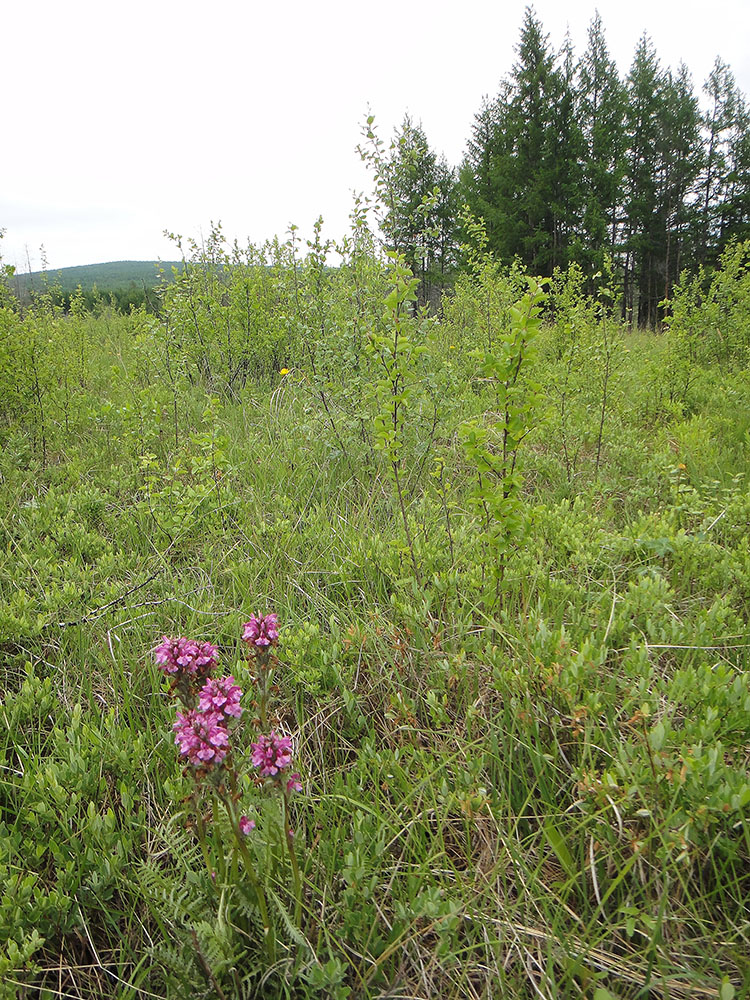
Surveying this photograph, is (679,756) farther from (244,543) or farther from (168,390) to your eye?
(168,390)

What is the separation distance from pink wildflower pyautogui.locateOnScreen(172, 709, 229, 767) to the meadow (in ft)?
0.04

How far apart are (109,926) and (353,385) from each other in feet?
10.4

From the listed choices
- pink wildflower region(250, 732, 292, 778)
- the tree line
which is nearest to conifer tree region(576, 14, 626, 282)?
the tree line

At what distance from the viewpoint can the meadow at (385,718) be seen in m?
1.22

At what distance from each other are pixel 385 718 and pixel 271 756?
2.77ft

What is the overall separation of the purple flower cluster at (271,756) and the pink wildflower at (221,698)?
0.08 meters

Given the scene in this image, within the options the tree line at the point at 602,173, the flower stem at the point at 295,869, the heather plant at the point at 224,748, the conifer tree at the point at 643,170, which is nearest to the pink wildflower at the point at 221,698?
the heather plant at the point at 224,748

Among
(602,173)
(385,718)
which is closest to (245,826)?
(385,718)

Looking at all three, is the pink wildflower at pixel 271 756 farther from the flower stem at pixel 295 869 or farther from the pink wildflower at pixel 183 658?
the pink wildflower at pixel 183 658

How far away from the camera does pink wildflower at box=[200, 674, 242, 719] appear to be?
3.78 ft

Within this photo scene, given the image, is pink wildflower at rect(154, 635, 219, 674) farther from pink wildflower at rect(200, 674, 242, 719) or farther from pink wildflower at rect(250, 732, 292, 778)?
pink wildflower at rect(250, 732, 292, 778)

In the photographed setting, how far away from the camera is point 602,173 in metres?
23.7

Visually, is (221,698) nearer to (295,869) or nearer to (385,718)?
(295,869)

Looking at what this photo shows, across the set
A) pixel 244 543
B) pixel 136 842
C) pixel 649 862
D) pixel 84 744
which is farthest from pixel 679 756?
pixel 244 543
